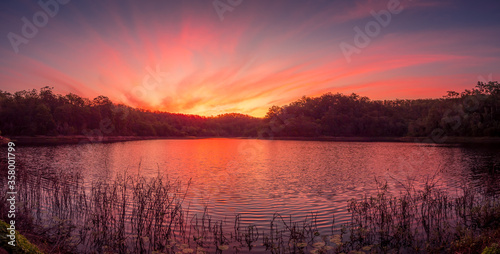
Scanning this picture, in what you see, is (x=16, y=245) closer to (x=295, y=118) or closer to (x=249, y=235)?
(x=249, y=235)

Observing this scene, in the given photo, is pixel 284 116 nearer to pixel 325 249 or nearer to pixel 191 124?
pixel 191 124

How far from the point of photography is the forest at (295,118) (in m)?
83.1

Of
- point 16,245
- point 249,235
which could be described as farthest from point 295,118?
point 16,245

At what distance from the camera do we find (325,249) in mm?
7789

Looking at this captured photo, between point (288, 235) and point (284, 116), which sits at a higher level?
point (284, 116)

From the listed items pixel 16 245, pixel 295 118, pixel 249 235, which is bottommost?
pixel 249 235

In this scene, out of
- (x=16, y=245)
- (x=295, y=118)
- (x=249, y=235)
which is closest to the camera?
(x=16, y=245)

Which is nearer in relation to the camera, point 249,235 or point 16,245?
point 16,245

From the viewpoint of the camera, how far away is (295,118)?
13675 cm

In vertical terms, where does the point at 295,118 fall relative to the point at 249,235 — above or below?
above

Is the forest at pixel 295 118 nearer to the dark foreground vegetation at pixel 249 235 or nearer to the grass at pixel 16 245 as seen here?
the dark foreground vegetation at pixel 249 235

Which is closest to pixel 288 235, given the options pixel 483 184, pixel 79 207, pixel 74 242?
pixel 74 242

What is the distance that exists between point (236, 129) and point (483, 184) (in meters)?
170

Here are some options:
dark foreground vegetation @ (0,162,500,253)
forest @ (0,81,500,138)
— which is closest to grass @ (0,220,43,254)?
dark foreground vegetation @ (0,162,500,253)
